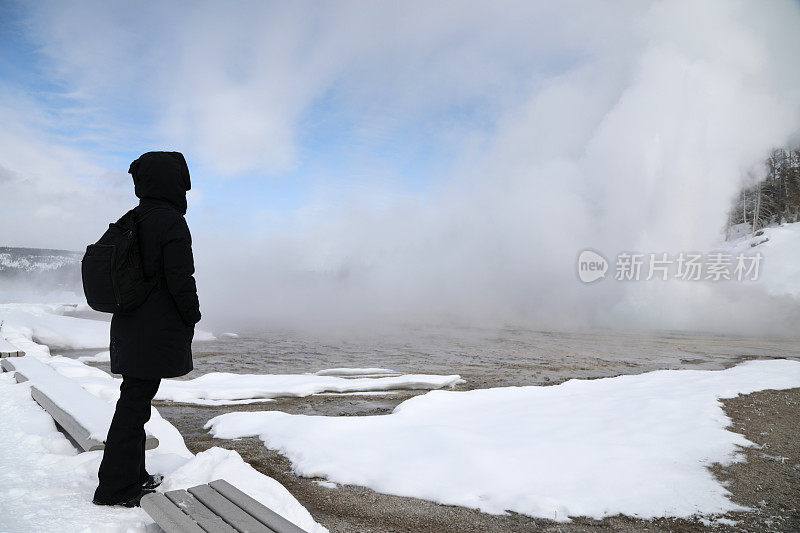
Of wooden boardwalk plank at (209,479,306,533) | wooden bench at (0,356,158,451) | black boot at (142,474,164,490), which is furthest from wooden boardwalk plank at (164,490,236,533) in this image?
wooden bench at (0,356,158,451)

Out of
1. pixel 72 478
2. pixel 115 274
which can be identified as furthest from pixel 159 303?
pixel 72 478

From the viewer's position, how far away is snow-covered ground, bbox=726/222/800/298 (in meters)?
37.6

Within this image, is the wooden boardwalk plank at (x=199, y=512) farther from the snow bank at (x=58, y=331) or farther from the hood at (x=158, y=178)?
the snow bank at (x=58, y=331)

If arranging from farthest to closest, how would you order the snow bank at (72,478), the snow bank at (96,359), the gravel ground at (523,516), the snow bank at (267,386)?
the snow bank at (96,359) → the snow bank at (267,386) → the gravel ground at (523,516) → the snow bank at (72,478)

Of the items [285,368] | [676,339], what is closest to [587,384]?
[285,368]

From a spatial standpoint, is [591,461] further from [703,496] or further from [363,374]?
[363,374]

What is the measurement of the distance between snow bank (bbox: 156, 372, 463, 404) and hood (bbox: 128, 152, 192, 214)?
634cm

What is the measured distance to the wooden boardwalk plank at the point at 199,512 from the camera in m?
2.58

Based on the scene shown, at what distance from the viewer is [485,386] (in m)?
10.9

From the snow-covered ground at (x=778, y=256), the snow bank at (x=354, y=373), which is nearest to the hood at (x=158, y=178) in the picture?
the snow bank at (x=354, y=373)

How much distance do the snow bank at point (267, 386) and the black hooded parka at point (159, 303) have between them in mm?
6159

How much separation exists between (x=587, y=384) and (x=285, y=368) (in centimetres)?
829

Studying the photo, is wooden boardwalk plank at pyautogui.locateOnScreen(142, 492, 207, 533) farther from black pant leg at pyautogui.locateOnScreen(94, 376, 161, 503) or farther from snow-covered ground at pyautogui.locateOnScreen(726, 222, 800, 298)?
snow-covered ground at pyautogui.locateOnScreen(726, 222, 800, 298)

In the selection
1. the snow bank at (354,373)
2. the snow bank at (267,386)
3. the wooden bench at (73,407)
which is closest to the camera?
the wooden bench at (73,407)
